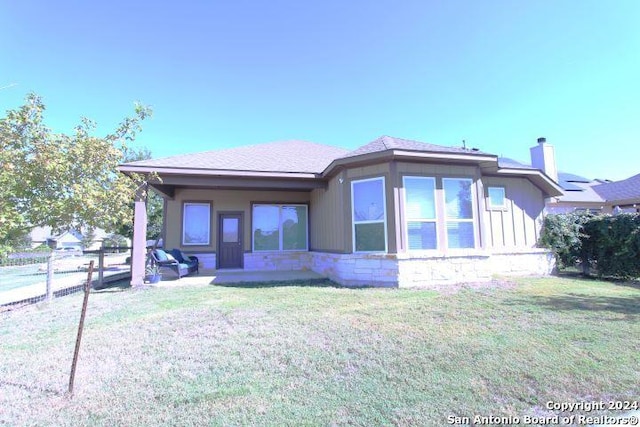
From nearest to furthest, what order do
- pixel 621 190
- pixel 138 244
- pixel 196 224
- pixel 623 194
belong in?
pixel 138 244, pixel 196 224, pixel 623 194, pixel 621 190

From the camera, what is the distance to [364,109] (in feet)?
53.7

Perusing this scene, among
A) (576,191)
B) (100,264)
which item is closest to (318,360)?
(100,264)

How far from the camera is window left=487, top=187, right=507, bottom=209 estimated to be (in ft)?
32.6

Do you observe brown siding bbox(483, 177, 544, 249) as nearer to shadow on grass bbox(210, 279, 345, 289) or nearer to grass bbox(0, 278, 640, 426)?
grass bbox(0, 278, 640, 426)

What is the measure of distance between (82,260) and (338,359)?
21370 mm

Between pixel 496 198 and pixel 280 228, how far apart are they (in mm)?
7397

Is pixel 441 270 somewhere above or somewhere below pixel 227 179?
below

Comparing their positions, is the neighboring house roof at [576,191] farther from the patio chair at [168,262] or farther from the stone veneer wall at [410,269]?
the patio chair at [168,262]

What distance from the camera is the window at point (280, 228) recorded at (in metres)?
11.5

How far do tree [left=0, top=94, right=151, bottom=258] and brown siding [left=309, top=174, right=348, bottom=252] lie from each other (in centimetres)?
564

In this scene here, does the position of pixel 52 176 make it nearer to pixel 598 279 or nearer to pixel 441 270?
pixel 441 270

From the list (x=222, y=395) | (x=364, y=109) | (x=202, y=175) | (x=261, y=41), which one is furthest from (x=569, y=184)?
(x=222, y=395)

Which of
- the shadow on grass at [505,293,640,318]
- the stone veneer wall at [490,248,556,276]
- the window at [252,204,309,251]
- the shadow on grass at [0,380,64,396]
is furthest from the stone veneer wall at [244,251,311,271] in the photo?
the shadow on grass at [0,380,64,396]

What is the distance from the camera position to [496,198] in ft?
32.9
